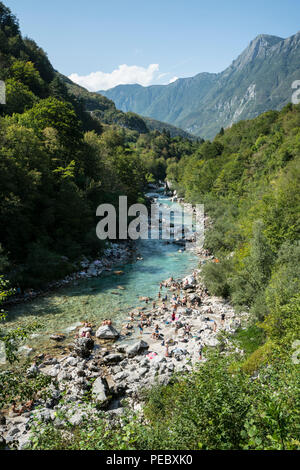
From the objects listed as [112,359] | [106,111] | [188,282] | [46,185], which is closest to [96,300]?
[112,359]

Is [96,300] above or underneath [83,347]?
above

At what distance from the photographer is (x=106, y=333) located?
17.1 metres

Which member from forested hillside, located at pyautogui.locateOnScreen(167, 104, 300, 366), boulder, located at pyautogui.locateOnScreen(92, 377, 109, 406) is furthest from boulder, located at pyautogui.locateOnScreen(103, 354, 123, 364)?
forested hillside, located at pyautogui.locateOnScreen(167, 104, 300, 366)

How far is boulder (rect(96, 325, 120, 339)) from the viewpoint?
55.9 feet

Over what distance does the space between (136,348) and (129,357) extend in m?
0.65

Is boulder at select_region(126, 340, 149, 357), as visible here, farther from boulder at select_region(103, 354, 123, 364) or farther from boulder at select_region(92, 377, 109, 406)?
boulder at select_region(92, 377, 109, 406)

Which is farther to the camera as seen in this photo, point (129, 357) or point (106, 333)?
point (106, 333)

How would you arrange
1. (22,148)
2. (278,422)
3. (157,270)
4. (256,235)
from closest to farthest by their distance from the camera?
(278,422), (256,235), (22,148), (157,270)

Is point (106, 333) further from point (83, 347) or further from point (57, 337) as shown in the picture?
point (57, 337)

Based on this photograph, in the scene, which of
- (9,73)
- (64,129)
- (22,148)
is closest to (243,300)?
(22,148)

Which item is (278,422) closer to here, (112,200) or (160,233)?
(112,200)

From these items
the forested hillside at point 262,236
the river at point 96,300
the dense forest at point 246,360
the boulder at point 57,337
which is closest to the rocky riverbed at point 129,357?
the boulder at point 57,337
